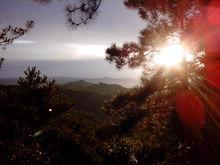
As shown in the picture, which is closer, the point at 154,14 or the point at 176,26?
the point at 176,26

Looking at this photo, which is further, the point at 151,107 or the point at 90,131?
the point at 90,131

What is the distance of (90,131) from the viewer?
21.0 m

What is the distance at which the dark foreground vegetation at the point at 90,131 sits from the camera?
10.3 metres

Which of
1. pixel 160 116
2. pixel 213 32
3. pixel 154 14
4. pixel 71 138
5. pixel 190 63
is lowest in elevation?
pixel 71 138

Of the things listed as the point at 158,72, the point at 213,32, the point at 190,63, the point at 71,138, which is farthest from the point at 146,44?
the point at 71,138

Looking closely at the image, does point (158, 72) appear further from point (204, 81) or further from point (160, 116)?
point (204, 81)

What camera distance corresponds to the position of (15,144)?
11.9m

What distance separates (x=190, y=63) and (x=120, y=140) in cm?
355

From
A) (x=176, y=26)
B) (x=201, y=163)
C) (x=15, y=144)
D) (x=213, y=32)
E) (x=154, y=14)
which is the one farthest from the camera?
(x=154, y=14)

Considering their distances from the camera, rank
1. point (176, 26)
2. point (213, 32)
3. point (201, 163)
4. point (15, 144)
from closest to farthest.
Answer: point (201, 163), point (213, 32), point (15, 144), point (176, 26)

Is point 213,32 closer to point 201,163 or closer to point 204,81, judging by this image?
point 204,81

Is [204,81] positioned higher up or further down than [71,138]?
higher up

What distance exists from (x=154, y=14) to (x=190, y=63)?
133 inches

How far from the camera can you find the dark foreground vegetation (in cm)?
1027
